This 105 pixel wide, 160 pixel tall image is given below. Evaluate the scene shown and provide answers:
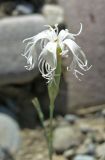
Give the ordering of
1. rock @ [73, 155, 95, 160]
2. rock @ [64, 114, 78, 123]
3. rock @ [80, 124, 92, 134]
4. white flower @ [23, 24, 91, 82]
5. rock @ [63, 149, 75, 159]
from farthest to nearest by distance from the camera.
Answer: rock @ [64, 114, 78, 123] → rock @ [80, 124, 92, 134] → rock @ [63, 149, 75, 159] → rock @ [73, 155, 95, 160] → white flower @ [23, 24, 91, 82]

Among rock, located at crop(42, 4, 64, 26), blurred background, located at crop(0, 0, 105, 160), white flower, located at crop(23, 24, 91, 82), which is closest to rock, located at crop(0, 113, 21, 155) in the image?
blurred background, located at crop(0, 0, 105, 160)


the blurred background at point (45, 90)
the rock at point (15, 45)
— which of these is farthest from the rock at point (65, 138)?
the rock at point (15, 45)

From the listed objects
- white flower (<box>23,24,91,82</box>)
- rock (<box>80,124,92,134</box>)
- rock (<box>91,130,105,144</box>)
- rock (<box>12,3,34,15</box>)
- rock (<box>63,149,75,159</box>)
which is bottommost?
white flower (<box>23,24,91,82</box>)

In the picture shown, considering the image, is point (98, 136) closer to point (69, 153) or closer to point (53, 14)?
point (69, 153)

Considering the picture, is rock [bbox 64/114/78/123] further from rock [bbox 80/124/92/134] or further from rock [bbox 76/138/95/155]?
rock [bbox 76/138/95/155]

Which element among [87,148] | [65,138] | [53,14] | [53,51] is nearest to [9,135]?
[65,138]

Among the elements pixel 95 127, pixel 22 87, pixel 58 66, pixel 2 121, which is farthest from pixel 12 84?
pixel 58 66

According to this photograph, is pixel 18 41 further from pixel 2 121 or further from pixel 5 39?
pixel 2 121
